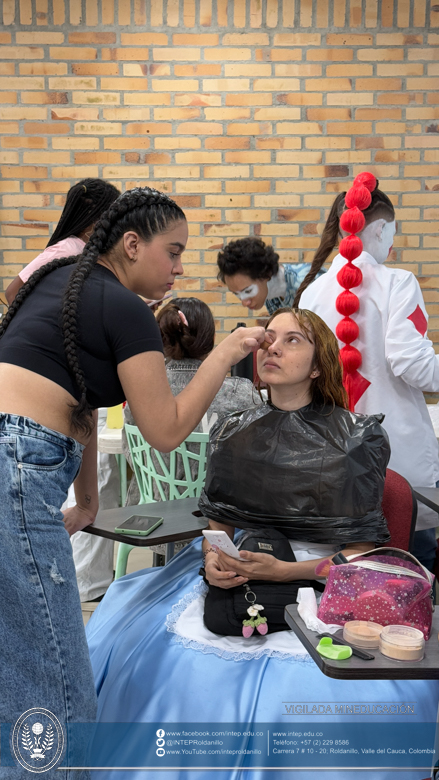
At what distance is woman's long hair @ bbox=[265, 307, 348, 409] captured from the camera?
1669 millimetres

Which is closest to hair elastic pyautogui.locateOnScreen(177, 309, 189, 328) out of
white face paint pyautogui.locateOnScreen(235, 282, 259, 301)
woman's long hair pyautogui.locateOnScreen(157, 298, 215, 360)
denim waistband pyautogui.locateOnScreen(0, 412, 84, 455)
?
woman's long hair pyautogui.locateOnScreen(157, 298, 215, 360)

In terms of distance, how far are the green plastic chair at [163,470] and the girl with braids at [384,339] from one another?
1.75ft

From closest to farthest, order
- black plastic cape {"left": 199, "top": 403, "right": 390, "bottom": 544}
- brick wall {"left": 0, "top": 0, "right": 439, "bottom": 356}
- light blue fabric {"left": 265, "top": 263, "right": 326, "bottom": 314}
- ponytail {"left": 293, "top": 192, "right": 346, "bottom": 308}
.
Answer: black plastic cape {"left": 199, "top": 403, "right": 390, "bottom": 544} → ponytail {"left": 293, "top": 192, "right": 346, "bottom": 308} → light blue fabric {"left": 265, "top": 263, "right": 326, "bottom": 314} → brick wall {"left": 0, "top": 0, "right": 439, "bottom": 356}

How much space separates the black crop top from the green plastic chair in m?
0.96

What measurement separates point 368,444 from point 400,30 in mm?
2904

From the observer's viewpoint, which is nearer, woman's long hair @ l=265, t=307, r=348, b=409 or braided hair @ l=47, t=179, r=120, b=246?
woman's long hair @ l=265, t=307, r=348, b=409

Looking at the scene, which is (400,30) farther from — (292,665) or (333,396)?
(292,665)

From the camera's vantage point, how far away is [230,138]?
12.0 ft

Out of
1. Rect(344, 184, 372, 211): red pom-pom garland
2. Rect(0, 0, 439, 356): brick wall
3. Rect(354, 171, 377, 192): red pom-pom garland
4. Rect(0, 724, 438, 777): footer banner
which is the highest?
Rect(0, 0, 439, 356): brick wall

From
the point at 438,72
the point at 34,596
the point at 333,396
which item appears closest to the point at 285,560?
the point at 333,396

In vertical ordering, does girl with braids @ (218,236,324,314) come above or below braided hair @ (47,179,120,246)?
below

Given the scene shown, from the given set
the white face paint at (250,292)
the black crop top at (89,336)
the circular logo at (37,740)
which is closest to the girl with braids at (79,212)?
the white face paint at (250,292)

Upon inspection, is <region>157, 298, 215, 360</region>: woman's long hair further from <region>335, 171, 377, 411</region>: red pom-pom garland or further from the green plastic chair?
<region>335, 171, 377, 411</region>: red pom-pom garland

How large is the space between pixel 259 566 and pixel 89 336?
644 mm
